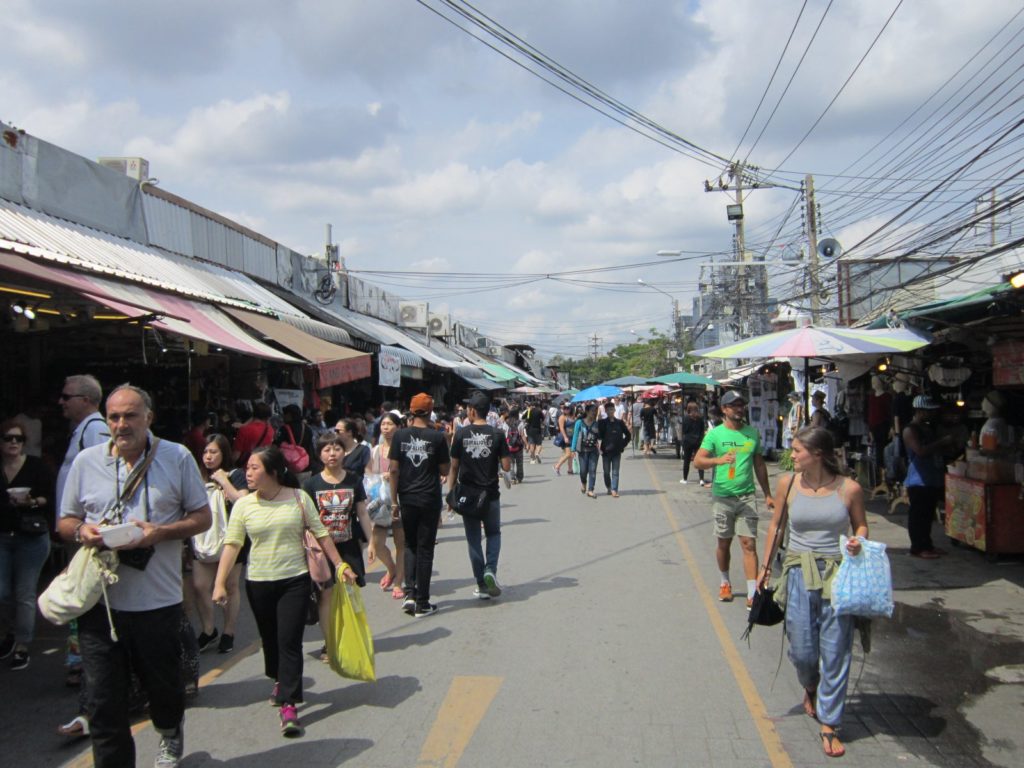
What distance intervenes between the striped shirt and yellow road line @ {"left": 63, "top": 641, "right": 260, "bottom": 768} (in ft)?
3.49

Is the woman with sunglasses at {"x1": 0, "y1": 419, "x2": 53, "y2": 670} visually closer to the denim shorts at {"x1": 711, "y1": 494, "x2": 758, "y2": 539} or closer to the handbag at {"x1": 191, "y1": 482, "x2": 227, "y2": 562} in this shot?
the handbag at {"x1": 191, "y1": 482, "x2": 227, "y2": 562}

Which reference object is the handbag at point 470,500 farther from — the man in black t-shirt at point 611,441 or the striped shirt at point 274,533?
the man in black t-shirt at point 611,441

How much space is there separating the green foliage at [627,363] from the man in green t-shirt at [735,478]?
3263 cm

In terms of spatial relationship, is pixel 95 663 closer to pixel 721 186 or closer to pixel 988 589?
pixel 988 589

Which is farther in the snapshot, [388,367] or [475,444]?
[388,367]

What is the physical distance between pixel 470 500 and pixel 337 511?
5.39 ft

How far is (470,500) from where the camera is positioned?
297 inches

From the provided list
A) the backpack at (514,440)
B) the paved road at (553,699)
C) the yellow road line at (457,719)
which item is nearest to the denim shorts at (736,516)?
the paved road at (553,699)

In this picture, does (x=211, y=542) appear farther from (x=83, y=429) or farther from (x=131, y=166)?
(x=131, y=166)

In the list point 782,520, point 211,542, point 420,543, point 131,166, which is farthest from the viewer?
point 131,166

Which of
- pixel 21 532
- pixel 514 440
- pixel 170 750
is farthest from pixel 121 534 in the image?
pixel 514 440

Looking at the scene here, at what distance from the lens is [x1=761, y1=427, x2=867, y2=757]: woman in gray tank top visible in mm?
4422

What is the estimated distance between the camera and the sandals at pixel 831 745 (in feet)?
14.0

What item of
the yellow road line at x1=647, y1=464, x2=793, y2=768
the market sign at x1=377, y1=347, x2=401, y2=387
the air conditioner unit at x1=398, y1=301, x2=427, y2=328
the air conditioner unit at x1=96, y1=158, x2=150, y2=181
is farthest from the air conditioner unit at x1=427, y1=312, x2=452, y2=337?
the yellow road line at x1=647, y1=464, x2=793, y2=768
